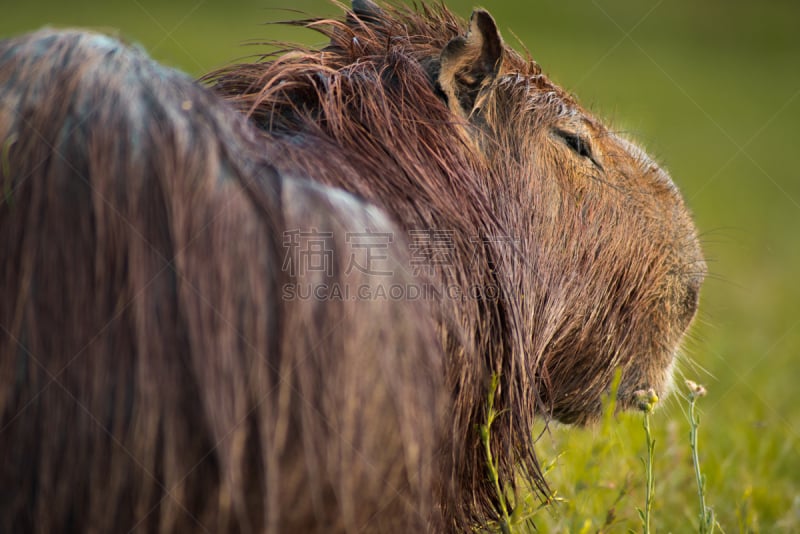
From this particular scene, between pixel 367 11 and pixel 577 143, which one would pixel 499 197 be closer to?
pixel 577 143

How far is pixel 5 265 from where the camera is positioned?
1572 mm

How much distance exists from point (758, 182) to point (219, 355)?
13.7 meters

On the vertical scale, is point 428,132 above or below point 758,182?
below

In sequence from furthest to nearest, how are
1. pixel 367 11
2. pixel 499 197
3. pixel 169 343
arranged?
pixel 367 11, pixel 499 197, pixel 169 343

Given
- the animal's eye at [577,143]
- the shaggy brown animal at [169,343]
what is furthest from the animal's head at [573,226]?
the shaggy brown animal at [169,343]

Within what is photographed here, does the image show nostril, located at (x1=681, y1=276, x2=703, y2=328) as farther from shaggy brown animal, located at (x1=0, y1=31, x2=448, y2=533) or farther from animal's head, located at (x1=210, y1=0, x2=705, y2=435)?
shaggy brown animal, located at (x1=0, y1=31, x2=448, y2=533)

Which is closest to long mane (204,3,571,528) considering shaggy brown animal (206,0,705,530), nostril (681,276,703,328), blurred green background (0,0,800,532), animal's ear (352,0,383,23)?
shaggy brown animal (206,0,705,530)

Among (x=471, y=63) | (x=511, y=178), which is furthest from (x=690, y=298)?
(x=471, y=63)

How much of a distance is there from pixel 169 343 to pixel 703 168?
1322cm

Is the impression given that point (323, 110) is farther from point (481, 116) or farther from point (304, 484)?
point (304, 484)

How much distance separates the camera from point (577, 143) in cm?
253

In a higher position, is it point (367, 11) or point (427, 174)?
point (367, 11)

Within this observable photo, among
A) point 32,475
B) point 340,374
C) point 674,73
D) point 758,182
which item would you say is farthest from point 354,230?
point 674,73

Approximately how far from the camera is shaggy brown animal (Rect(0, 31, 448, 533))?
60.3 inches
